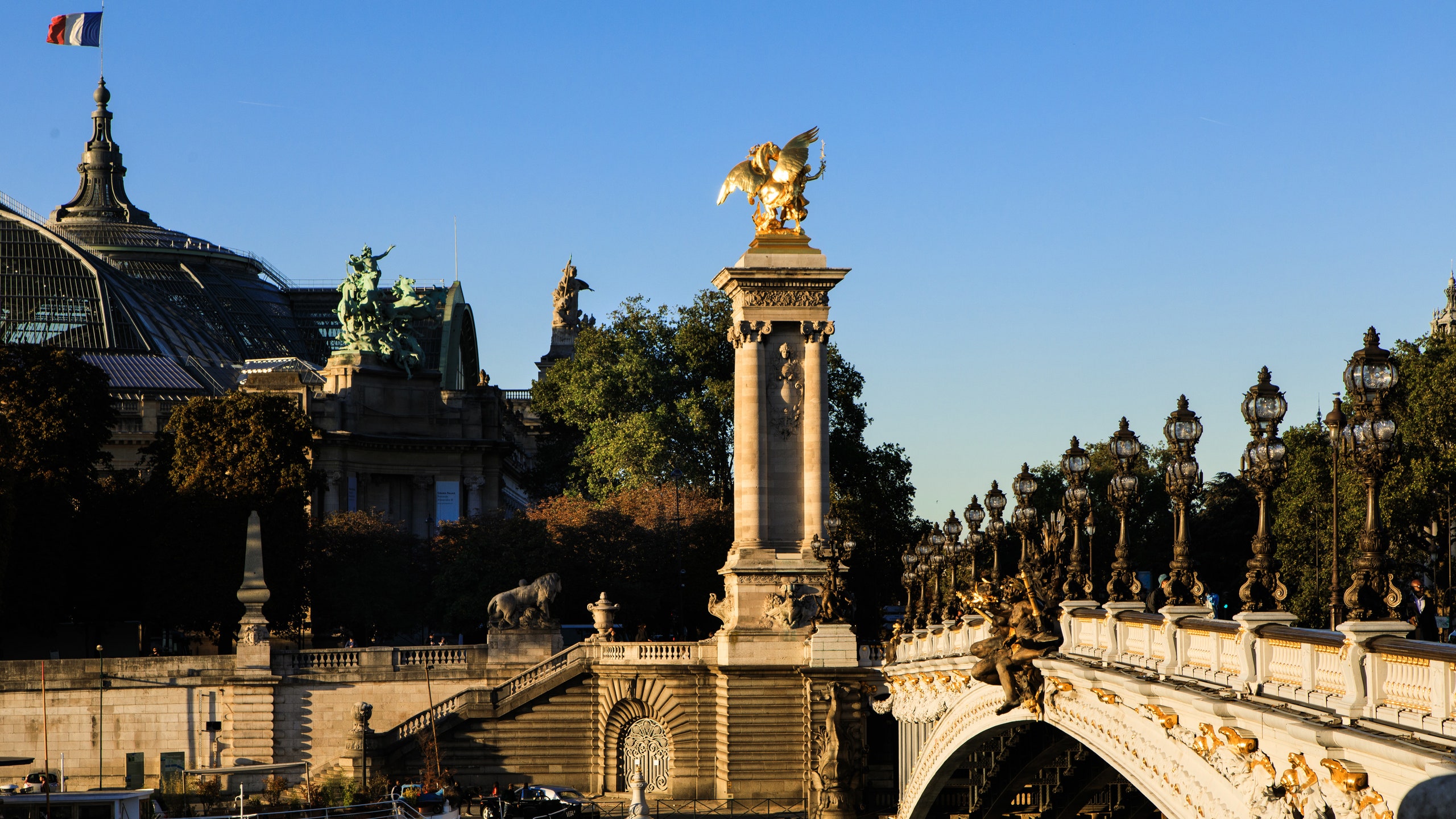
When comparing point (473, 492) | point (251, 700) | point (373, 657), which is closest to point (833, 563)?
point (373, 657)

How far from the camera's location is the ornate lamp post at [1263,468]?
2020 cm

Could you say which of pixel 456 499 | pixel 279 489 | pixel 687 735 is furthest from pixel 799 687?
pixel 456 499

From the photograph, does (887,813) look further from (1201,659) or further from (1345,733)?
(1345,733)

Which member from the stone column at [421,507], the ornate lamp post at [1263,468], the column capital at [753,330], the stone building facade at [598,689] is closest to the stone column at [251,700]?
the stone building facade at [598,689]

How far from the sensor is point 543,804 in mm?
55031

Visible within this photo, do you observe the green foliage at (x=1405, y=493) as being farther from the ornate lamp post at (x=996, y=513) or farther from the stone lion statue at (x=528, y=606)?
the stone lion statue at (x=528, y=606)

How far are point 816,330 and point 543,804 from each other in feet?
55.3

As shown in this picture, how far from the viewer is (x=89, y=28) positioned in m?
106

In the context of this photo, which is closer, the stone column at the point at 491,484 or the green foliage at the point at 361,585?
the green foliage at the point at 361,585

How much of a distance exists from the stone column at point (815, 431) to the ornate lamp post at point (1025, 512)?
28073mm

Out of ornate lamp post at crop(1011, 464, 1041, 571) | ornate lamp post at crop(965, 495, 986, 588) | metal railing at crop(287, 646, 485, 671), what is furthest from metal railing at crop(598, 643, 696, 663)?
ornate lamp post at crop(1011, 464, 1041, 571)

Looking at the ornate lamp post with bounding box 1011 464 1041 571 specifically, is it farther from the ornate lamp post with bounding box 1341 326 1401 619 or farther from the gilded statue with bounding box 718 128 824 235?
the gilded statue with bounding box 718 128 824 235

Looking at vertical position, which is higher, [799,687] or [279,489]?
[279,489]

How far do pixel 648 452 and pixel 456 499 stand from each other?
14322mm
